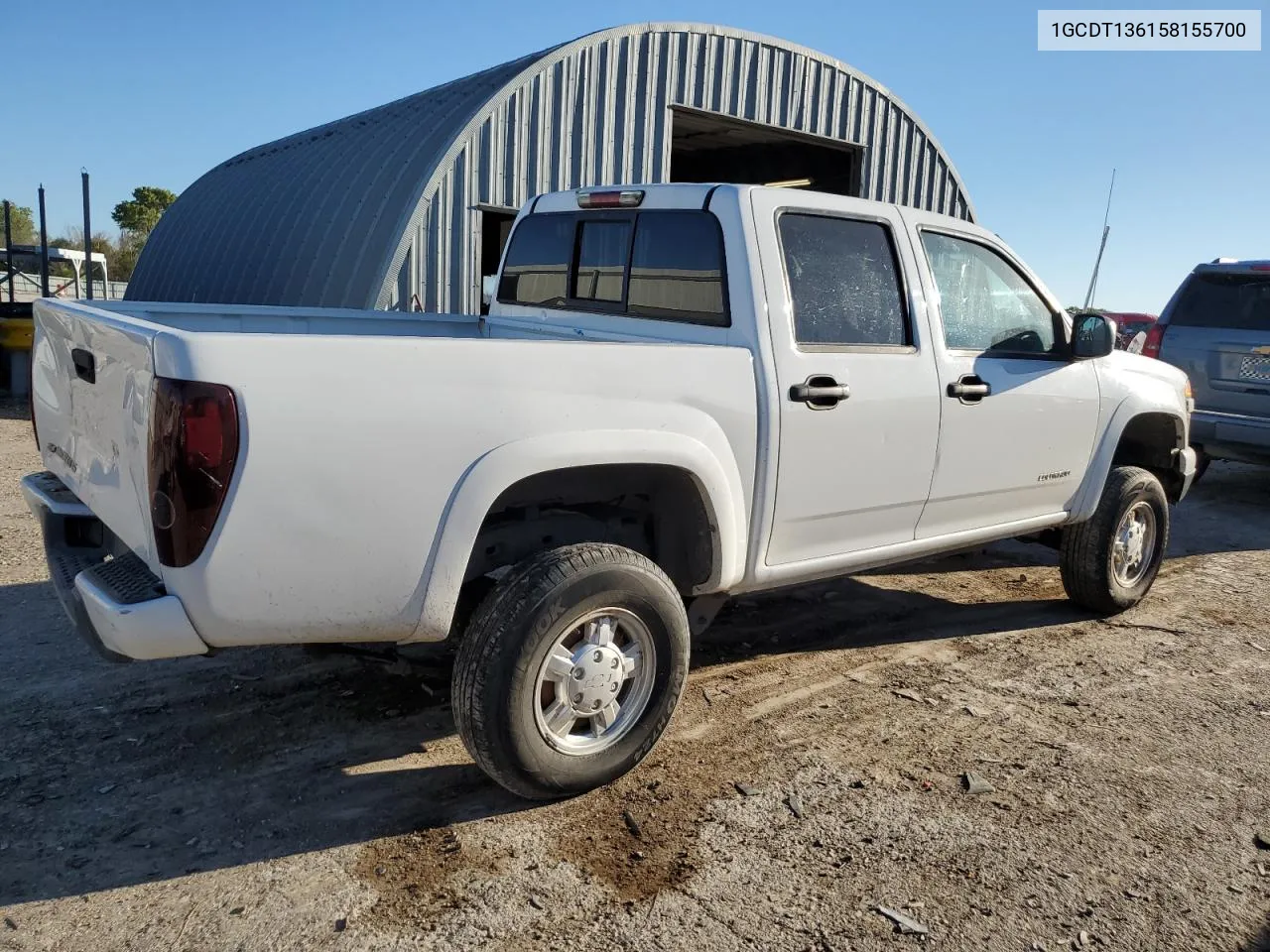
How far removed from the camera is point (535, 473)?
3.10m

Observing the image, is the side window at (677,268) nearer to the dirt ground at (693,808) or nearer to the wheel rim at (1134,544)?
the dirt ground at (693,808)

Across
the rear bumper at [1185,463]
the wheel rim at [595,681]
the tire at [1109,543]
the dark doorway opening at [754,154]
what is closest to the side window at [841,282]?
the wheel rim at [595,681]

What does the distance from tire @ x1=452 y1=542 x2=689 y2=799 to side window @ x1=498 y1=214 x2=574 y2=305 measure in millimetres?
1781

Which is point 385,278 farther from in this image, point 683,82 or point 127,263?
point 127,263

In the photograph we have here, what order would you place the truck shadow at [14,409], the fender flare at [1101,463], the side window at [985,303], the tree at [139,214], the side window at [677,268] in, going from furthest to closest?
1. the tree at [139,214]
2. the truck shadow at [14,409]
3. the fender flare at [1101,463]
4. the side window at [985,303]
5. the side window at [677,268]

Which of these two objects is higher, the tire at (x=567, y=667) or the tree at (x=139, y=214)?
the tree at (x=139, y=214)

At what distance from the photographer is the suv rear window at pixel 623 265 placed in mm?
3869

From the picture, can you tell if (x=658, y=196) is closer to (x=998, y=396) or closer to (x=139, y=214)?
(x=998, y=396)

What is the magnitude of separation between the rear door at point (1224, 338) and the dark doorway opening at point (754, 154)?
5.83m

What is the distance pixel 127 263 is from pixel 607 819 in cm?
4799

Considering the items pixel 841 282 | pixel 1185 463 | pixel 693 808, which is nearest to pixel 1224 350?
pixel 1185 463

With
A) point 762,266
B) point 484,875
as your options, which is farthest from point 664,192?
point 484,875

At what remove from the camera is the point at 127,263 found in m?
44.8

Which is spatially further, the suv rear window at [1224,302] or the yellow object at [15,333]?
the yellow object at [15,333]
